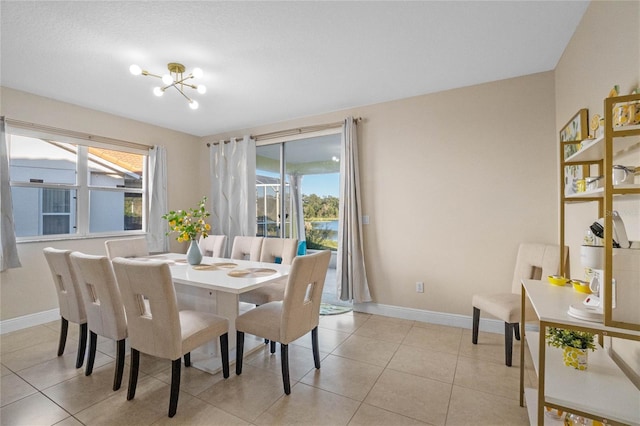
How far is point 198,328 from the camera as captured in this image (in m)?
1.96

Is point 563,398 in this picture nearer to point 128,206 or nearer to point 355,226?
point 355,226

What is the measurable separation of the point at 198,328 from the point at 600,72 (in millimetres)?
3008

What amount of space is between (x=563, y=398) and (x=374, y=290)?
2426mm

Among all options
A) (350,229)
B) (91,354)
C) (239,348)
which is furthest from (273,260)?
(91,354)

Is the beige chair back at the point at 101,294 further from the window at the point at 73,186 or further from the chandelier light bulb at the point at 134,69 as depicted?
the window at the point at 73,186

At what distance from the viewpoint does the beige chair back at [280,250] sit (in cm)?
309

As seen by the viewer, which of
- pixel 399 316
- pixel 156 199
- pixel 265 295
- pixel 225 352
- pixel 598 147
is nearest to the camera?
pixel 598 147

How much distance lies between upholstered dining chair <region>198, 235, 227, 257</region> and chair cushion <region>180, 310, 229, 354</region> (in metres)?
1.44

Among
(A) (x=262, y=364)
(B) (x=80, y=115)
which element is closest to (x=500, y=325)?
(A) (x=262, y=364)

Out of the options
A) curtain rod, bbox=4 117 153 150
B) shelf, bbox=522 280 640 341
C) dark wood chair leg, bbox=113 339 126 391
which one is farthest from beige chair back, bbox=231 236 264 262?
shelf, bbox=522 280 640 341

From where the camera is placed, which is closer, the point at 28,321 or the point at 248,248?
the point at 28,321

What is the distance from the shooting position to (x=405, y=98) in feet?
11.3

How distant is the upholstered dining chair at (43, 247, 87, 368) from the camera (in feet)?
7.33

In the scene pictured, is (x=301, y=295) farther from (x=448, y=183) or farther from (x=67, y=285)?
(x=448, y=183)
